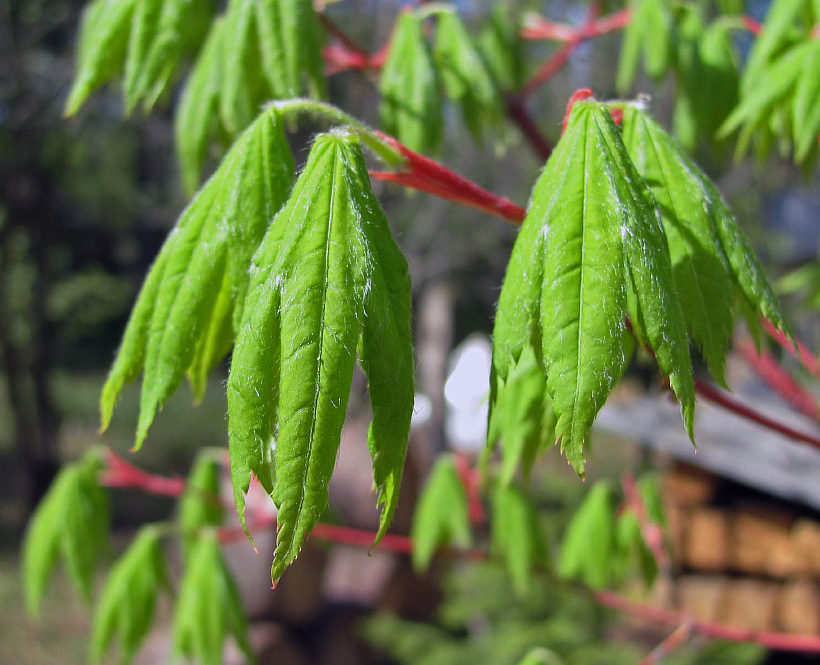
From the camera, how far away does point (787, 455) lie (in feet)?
9.48

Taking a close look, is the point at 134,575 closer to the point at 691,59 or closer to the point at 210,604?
the point at 210,604

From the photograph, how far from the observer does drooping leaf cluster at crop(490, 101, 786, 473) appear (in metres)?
0.50

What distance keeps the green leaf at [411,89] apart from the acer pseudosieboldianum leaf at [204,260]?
1.58 ft

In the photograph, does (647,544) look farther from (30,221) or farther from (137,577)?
(30,221)

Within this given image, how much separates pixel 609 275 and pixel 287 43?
570 mm

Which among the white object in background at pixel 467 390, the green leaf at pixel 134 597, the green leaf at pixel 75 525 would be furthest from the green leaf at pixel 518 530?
the white object in background at pixel 467 390

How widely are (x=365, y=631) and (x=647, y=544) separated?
2.18 m

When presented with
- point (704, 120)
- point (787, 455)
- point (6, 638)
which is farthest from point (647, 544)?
point (6, 638)

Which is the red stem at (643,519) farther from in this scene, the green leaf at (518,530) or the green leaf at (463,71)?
the green leaf at (463,71)

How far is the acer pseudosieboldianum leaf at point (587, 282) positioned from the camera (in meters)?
0.49

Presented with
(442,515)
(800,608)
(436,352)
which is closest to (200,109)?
(442,515)

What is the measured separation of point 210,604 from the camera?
4.35 feet

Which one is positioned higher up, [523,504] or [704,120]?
[704,120]

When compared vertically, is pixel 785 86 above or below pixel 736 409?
above
